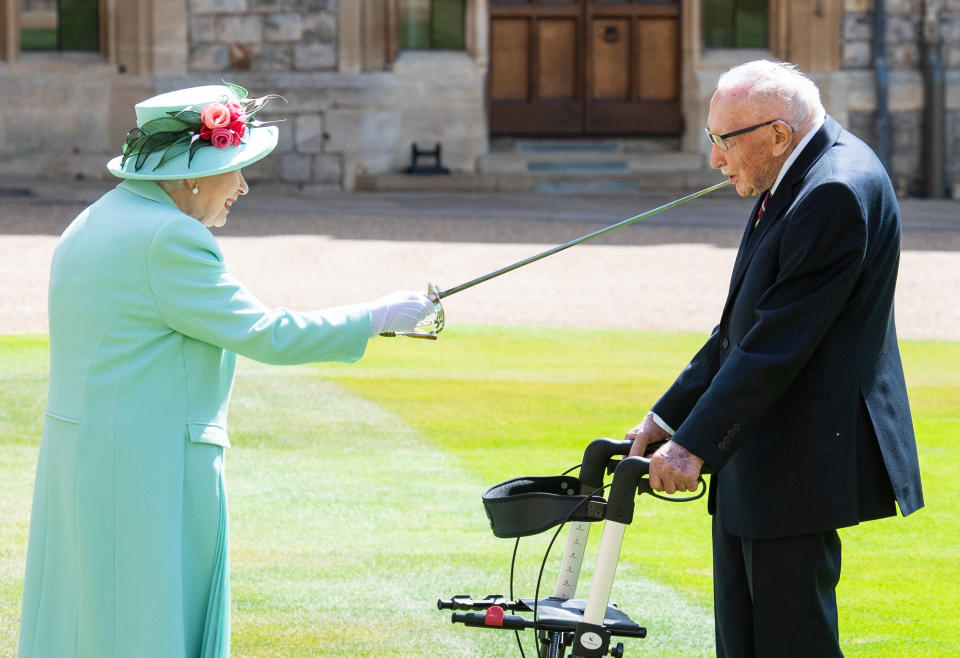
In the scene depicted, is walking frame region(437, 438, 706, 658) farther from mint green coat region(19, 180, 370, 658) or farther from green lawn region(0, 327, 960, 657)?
green lawn region(0, 327, 960, 657)

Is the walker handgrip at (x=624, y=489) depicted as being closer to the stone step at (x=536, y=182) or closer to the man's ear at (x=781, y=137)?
the man's ear at (x=781, y=137)

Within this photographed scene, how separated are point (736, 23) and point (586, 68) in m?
1.98

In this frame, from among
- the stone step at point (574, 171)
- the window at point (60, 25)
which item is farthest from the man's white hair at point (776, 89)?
the window at point (60, 25)

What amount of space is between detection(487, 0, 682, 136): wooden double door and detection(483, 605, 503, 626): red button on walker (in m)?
16.2

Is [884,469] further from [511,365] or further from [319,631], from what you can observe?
[511,365]

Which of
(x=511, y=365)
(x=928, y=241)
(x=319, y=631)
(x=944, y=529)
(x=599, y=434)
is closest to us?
(x=319, y=631)

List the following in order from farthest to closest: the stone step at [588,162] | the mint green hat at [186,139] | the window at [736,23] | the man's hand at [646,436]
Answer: the window at [736,23] < the stone step at [588,162] < the man's hand at [646,436] < the mint green hat at [186,139]

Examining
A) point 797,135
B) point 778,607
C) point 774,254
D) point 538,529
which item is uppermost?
point 797,135

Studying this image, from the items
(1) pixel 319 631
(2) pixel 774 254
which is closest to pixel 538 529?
(2) pixel 774 254

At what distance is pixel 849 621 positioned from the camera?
4.96 meters

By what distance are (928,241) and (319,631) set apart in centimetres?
1104

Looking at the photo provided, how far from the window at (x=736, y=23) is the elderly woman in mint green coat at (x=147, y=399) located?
16.4 m

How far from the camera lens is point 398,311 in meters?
3.44

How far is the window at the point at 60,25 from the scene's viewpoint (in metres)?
18.4
